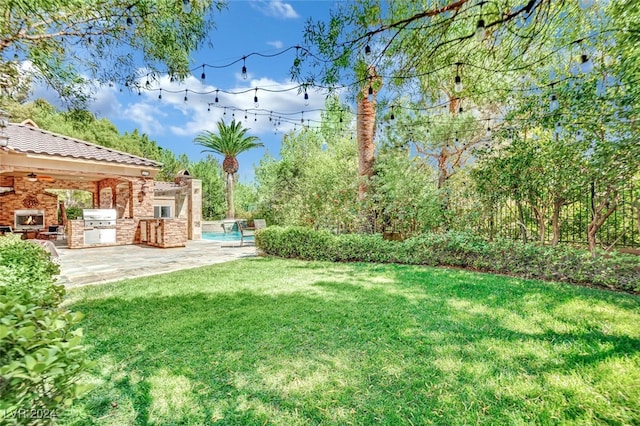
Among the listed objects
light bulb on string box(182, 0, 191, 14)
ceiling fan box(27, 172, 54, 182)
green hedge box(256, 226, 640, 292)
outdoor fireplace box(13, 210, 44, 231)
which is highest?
light bulb on string box(182, 0, 191, 14)

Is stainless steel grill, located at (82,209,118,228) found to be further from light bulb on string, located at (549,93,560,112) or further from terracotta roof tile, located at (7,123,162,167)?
light bulb on string, located at (549,93,560,112)

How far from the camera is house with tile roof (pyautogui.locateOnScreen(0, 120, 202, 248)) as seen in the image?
9.15 m

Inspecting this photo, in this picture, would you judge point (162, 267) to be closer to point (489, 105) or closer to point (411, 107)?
point (411, 107)

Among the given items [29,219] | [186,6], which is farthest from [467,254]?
[29,219]

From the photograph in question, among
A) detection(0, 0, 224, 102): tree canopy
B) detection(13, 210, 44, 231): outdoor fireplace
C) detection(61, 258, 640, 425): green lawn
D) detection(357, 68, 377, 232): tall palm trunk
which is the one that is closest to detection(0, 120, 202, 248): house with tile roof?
detection(13, 210, 44, 231): outdoor fireplace

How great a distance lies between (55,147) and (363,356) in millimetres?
11972

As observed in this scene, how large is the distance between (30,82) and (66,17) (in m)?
1.09

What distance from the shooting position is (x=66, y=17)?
3496 millimetres

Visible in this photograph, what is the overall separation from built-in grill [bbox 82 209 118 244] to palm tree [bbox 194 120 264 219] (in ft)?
33.2

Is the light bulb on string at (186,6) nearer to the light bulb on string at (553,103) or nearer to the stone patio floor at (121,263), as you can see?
the stone patio floor at (121,263)

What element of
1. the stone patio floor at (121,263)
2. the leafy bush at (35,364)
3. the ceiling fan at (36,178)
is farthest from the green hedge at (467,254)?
the ceiling fan at (36,178)

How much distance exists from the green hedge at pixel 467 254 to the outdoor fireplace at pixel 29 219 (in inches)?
412

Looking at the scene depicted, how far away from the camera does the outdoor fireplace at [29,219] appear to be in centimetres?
1214

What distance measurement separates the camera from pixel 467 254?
6578mm
